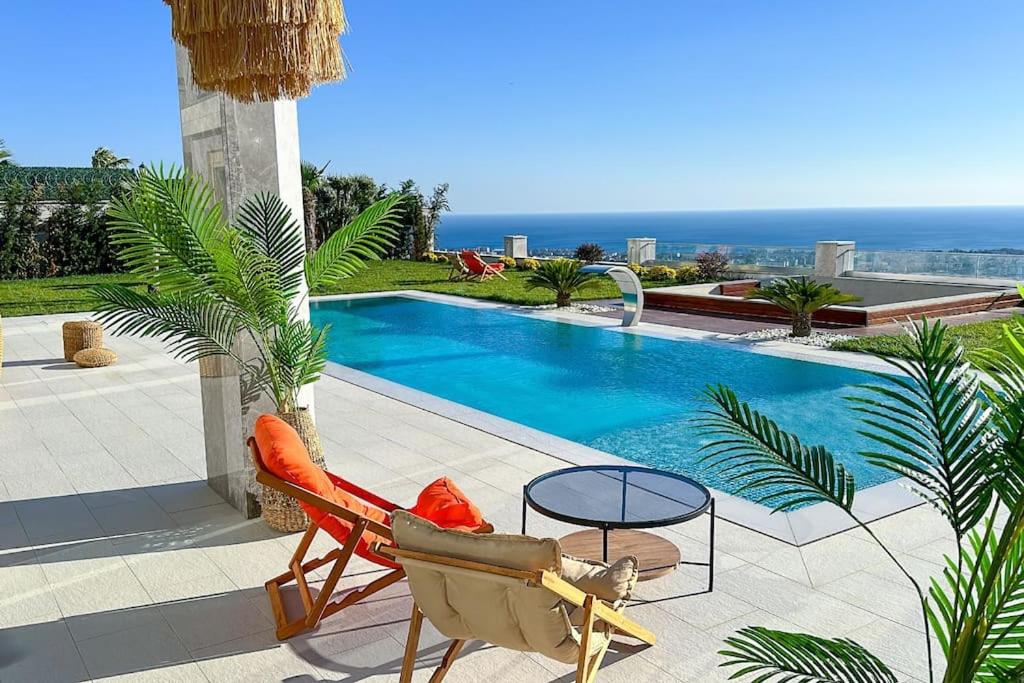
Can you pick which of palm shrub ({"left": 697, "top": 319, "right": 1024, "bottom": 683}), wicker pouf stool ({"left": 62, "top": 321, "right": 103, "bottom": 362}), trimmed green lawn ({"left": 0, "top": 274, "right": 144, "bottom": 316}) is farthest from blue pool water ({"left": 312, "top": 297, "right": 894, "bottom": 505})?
trimmed green lawn ({"left": 0, "top": 274, "right": 144, "bottom": 316})

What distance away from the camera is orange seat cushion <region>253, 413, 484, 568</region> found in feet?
11.9

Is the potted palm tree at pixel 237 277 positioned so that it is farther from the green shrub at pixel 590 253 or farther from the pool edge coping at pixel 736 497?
the green shrub at pixel 590 253

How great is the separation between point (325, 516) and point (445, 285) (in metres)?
16.5

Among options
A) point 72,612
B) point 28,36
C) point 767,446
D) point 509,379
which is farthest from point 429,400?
point 28,36

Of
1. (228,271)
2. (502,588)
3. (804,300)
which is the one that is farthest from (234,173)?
(804,300)

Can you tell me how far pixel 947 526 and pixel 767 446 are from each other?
3.09 metres

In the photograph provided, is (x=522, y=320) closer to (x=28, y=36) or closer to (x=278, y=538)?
(x=278, y=538)

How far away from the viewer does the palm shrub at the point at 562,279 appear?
1600 cm

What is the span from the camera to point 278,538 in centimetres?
470

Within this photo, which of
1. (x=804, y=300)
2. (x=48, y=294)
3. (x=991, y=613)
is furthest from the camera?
(x=48, y=294)

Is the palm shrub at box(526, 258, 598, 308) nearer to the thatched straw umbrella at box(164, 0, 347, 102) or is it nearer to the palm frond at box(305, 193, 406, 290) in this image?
the palm frond at box(305, 193, 406, 290)

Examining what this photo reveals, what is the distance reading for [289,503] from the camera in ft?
15.4

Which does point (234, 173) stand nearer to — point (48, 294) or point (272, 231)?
point (272, 231)

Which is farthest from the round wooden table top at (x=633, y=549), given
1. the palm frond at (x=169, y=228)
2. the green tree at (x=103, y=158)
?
the green tree at (x=103, y=158)
